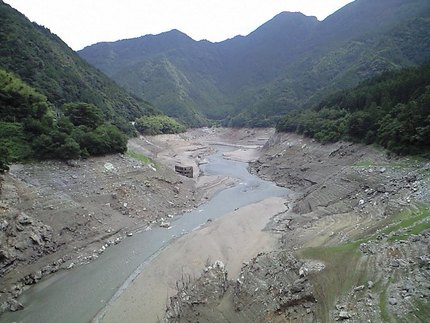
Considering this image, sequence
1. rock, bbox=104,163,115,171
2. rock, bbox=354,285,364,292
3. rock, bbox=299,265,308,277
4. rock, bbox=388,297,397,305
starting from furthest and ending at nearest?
rock, bbox=104,163,115,171 → rock, bbox=299,265,308,277 → rock, bbox=354,285,364,292 → rock, bbox=388,297,397,305

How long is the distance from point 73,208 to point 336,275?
21.9 meters

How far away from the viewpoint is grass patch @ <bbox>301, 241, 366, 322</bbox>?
1462cm

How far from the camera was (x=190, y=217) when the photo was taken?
117 ft

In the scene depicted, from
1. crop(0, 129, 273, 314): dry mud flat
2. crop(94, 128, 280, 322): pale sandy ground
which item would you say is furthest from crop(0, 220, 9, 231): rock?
crop(94, 128, 280, 322): pale sandy ground

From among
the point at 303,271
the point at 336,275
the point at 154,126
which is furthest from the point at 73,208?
the point at 154,126

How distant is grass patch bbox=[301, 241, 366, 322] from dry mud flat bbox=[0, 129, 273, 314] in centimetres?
1646

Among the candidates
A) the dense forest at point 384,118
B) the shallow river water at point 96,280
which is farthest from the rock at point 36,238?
the dense forest at point 384,118

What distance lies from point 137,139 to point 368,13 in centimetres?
17110

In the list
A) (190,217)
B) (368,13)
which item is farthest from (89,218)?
(368,13)

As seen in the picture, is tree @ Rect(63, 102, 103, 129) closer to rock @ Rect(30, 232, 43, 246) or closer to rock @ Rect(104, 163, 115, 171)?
rock @ Rect(104, 163, 115, 171)

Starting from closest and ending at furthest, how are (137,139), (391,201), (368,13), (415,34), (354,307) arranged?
A: 1. (354,307)
2. (391,201)
3. (137,139)
4. (415,34)
5. (368,13)

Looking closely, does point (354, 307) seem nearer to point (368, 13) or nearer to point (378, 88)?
point (378, 88)

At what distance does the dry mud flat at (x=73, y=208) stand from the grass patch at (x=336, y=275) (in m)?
16.5

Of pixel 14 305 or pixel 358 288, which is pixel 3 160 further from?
pixel 358 288
